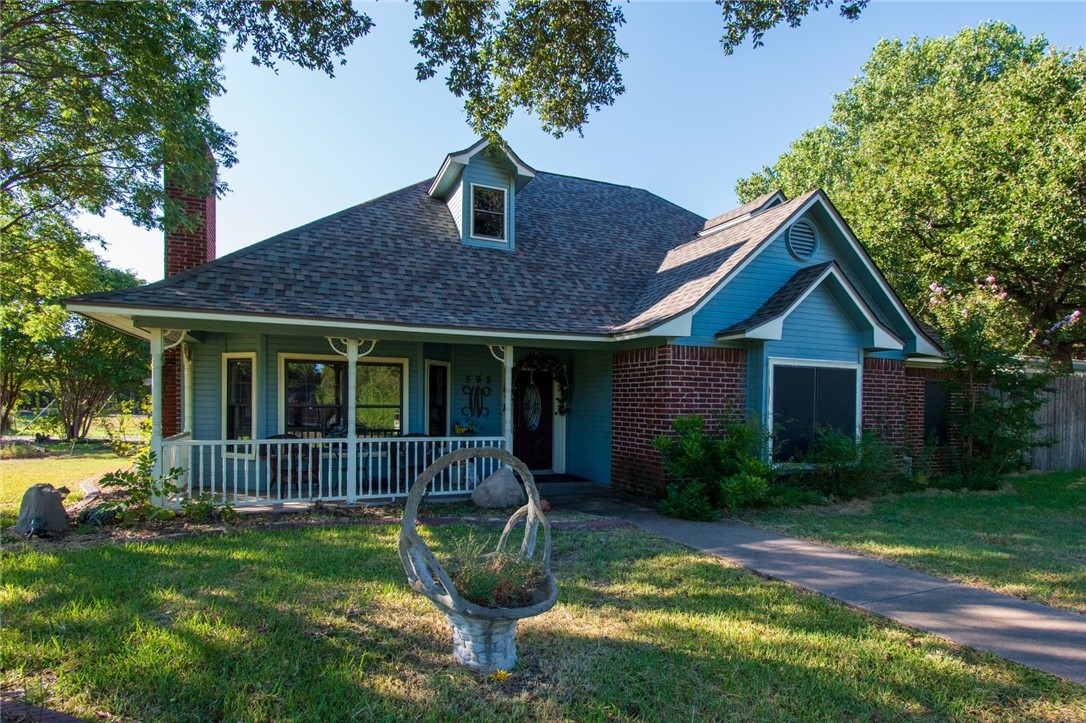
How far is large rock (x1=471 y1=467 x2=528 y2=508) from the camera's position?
895cm

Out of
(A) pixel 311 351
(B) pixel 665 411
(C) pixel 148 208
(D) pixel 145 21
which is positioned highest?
(D) pixel 145 21

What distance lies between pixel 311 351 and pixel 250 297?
2.15 m

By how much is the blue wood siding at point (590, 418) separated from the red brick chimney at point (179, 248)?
7.48 m

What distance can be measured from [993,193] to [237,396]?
1796 centimetres

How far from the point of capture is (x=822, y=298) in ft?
33.6

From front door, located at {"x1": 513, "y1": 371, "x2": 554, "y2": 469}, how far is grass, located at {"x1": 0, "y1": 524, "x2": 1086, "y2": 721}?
6.55 m

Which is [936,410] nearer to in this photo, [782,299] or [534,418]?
[782,299]

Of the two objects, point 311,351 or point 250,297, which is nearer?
point 250,297

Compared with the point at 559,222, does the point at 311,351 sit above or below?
below

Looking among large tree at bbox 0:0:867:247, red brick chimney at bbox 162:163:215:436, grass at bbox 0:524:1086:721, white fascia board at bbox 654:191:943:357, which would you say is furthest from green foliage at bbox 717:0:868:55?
red brick chimney at bbox 162:163:215:436

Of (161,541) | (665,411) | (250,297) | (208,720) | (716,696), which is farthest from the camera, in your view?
(665,411)

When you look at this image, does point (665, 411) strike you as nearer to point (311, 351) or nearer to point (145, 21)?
point (311, 351)

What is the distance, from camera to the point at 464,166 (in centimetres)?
1134

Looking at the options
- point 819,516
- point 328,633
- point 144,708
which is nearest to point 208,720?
point 144,708
